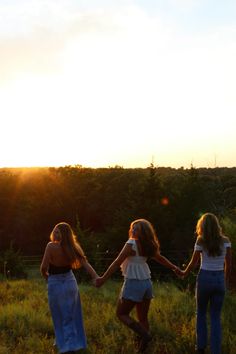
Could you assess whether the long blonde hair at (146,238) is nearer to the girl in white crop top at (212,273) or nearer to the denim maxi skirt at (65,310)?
the girl in white crop top at (212,273)

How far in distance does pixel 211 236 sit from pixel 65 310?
213 centimetres

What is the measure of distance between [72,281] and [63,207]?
3374 cm

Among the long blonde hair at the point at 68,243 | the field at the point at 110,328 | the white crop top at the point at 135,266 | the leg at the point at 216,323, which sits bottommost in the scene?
the field at the point at 110,328

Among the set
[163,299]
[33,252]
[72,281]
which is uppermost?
[72,281]

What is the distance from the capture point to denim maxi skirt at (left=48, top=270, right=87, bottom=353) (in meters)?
6.98

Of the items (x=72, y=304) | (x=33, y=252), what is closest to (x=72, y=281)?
(x=72, y=304)

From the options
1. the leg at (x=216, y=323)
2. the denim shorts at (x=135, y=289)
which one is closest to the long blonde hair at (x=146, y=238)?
the denim shorts at (x=135, y=289)

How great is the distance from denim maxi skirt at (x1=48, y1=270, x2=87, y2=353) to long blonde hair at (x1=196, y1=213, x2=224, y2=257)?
178 cm

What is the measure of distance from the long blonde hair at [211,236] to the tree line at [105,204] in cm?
1657

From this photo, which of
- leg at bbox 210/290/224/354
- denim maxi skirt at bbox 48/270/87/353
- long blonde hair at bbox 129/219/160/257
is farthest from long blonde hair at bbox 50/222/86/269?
leg at bbox 210/290/224/354

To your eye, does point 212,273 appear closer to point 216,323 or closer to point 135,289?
point 216,323

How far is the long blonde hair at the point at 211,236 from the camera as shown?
22.2 feet

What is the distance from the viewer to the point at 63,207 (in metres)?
40.6

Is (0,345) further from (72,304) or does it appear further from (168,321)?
(168,321)
